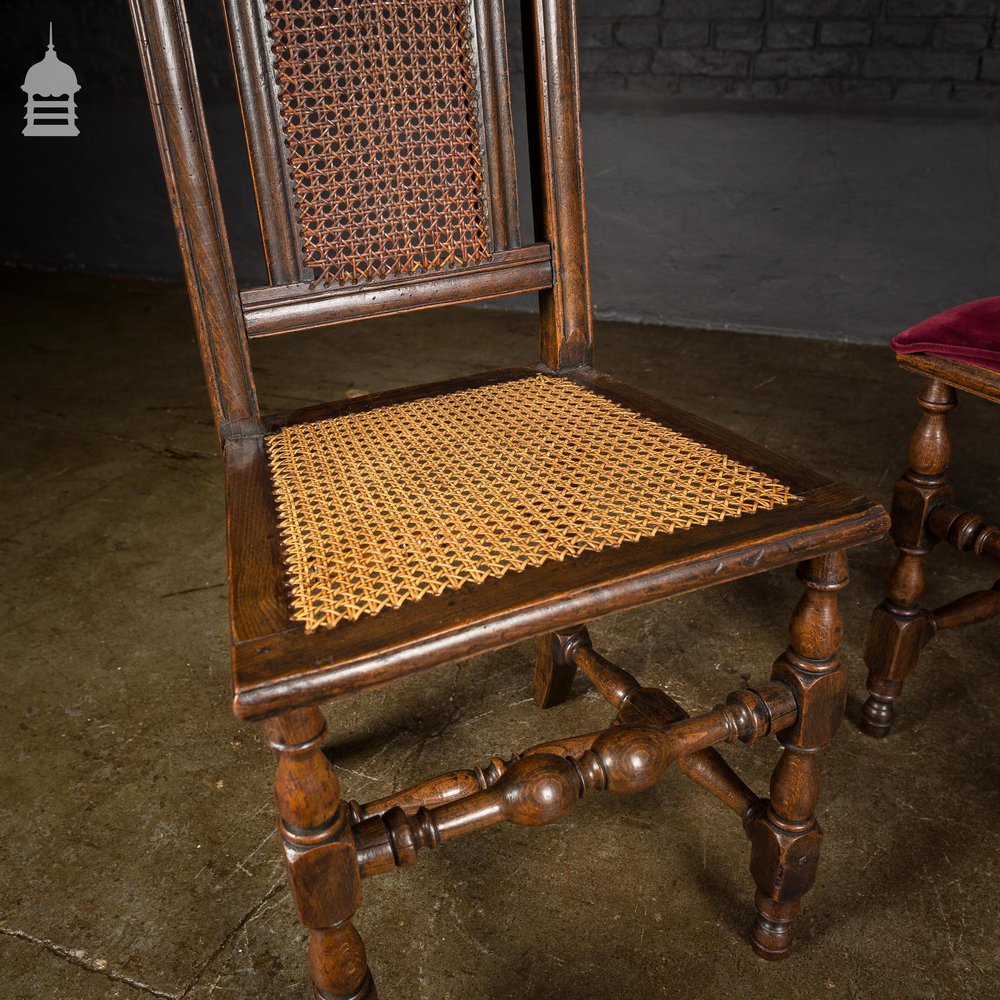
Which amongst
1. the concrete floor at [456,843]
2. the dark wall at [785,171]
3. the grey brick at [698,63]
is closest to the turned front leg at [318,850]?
the concrete floor at [456,843]

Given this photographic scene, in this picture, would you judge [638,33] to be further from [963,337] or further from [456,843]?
[456,843]

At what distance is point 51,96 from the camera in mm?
4836

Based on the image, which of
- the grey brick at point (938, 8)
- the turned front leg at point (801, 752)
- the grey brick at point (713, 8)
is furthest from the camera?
the grey brick at point (713, 8)

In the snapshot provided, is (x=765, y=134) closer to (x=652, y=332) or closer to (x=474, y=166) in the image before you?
(x=652, y=332)

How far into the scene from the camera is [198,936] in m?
1.18

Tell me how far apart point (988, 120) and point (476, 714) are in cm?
277

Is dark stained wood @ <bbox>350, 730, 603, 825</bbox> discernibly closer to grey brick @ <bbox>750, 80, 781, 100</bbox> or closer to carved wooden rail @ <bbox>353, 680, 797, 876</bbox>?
carved wooden rail @ <bbox>353, 680, 797, 876</bbox>

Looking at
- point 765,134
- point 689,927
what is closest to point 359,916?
point 689,927

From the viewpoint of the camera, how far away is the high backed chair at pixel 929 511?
1.20m

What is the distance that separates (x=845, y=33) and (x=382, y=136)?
8.96 ft

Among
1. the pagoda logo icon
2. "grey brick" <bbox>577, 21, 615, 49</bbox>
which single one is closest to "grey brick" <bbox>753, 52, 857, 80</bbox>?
"grey brick" <bbox>577, 21, 615, 49</bbox>

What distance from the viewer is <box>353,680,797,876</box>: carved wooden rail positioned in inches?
33.9

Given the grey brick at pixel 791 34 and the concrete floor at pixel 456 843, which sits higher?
→ the grey brick at pixel 791 34

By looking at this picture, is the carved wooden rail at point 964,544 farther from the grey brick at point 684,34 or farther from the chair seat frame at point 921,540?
the grey brick at point 684,34
